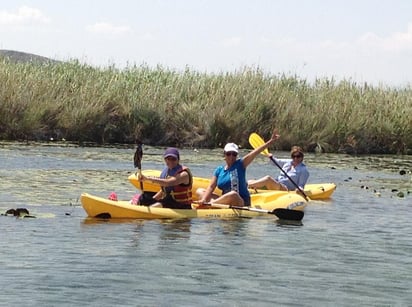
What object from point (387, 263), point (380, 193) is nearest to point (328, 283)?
point (387, 263)

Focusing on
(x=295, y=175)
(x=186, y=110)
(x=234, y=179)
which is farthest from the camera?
(x=186, y=110)

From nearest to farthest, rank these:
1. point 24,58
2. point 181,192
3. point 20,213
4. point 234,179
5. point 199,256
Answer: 1. point 199,256
2. point 20,213
3. point 181,192
4. point 234,179
5. point 24,58

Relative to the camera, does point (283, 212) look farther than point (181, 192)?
Yes

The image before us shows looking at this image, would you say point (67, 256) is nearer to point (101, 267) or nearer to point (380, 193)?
point (101, 267)

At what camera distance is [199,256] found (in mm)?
10516

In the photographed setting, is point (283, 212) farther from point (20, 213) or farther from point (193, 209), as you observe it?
point (20, 213)

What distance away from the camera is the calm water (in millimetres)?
8695

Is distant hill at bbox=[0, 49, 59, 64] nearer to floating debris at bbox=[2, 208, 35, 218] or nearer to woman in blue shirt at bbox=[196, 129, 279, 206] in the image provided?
woman in blue shirt at bbox=[196, 129, 279, 206]

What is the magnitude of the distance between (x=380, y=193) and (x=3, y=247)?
30.1 ft

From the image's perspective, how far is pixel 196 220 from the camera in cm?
1314

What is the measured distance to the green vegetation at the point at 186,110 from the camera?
26.6 meters

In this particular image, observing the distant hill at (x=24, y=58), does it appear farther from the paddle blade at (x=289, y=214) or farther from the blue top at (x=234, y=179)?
the paddle blade at (x=289, y=214)

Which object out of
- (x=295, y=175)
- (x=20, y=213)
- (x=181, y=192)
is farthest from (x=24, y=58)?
(x=20, y=213)

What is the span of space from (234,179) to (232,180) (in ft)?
0.13
